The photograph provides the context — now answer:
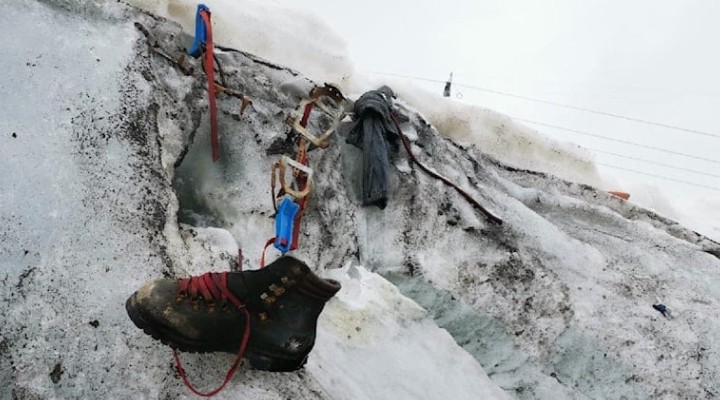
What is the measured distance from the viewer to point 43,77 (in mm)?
3770

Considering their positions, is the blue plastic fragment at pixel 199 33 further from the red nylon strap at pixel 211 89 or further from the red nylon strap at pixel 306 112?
the red nylon strap at pixel 306 112

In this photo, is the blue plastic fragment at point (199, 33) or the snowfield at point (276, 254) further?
the blue plastic fragment at point (199, 33)

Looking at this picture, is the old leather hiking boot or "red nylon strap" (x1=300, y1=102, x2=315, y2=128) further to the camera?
"red nylon strap" (x1=300, y1=102, x2=315, y2=128)

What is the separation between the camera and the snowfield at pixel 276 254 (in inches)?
114

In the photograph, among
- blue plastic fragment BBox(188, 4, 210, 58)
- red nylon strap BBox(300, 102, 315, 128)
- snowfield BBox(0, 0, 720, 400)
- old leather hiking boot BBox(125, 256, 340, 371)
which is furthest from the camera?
blue plastic fragment BBox(188, 4, 210, 58)

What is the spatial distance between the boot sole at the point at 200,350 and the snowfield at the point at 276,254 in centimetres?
15

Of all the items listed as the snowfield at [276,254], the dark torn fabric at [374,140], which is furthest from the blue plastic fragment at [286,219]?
the dark torn fabric at [374,140]

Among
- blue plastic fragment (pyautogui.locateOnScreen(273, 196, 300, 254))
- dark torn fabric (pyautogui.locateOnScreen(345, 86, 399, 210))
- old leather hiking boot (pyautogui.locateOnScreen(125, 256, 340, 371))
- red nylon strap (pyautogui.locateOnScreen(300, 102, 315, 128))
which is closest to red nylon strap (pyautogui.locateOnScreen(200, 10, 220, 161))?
red nylon strap (pyautogui.locateOnScreen(300, 102, 315, 128))

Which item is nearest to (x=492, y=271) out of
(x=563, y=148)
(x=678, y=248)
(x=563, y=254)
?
(x=563, y=254)

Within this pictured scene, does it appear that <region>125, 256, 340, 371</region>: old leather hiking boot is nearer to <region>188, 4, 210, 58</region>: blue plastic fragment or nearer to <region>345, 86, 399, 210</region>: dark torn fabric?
<region>345, 86, 399, 210</region>: dark torn fabric

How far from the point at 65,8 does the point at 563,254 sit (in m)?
4.29

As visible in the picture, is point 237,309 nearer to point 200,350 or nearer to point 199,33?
point 200,350

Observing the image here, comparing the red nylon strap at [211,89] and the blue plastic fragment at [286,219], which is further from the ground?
the red nylon strap at [211,89]

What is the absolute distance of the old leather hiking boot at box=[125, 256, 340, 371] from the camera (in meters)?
2.62
